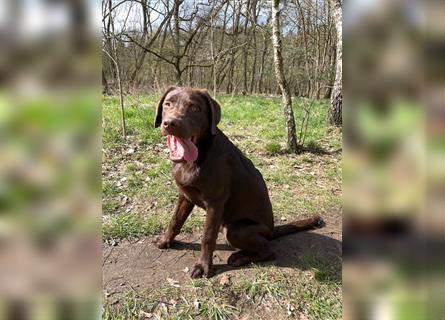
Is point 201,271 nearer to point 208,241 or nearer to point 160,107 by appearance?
point 208,241

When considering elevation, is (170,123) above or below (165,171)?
above

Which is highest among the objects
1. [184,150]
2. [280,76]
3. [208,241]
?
[280,76]

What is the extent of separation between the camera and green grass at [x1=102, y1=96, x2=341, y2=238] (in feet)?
15.2

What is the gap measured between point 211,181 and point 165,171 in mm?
2791

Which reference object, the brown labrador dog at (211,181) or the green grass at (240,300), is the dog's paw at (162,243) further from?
the green grass at (240,300)

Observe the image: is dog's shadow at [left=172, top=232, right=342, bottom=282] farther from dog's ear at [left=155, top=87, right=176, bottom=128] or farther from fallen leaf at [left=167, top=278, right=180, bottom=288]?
dog's ear at [left=155, top=87, right=176, bottom=128]

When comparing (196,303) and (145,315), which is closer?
(145,315)

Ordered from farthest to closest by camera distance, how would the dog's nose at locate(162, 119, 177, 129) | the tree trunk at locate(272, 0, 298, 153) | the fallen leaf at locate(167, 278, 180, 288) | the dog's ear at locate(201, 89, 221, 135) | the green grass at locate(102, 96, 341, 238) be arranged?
the tree trunk at locate(272, 0, 298, 153) < the green grass at locate(102, 96, 341, 238) < the fallen leaf at locate(167, 278, 180, 288) < the dog's ear at locate(201, 89, 221, 135) < the dog's nose at locate(162, 119, 177, 129)

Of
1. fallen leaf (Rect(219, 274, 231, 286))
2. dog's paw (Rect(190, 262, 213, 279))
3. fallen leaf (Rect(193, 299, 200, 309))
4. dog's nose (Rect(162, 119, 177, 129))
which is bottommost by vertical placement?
fallen leaf (Rect(193, 299, 200, 309))

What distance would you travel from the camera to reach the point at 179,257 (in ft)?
12.3

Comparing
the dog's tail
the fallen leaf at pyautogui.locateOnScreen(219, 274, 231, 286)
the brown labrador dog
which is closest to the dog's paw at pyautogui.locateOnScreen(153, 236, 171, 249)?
the brown labrador dog

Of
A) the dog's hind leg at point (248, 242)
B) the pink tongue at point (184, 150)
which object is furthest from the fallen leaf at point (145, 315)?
the pink tongue at point (184, 150)

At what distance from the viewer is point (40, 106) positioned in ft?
2.21

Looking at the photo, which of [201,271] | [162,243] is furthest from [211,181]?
[162,243]
